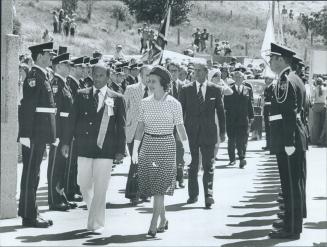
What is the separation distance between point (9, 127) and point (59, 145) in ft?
3.29

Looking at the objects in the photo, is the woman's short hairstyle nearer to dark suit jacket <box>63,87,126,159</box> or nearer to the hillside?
dark suit jacket <box>63,87,126,159</box>

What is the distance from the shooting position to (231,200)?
42.6 ft

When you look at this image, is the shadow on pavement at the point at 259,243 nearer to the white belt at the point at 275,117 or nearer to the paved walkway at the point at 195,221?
the paved walkway at the point at 195,221

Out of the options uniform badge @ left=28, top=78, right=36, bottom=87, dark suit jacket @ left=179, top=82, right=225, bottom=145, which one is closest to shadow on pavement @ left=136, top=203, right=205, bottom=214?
dark suit jacket @ left=179, top=82, right=225, bottom=145

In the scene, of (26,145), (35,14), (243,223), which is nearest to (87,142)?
(26,145)

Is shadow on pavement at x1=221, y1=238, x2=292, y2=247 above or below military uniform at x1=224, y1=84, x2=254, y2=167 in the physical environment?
below

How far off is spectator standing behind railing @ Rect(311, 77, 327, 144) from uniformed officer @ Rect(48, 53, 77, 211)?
14163mm

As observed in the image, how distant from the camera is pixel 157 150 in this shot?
9.62 meters

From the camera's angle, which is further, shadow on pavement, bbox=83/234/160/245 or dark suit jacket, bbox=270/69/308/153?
dark suit jacket, bbox=270/69/308/153

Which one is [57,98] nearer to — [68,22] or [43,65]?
[43,65]

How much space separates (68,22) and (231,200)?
36951 millimetres

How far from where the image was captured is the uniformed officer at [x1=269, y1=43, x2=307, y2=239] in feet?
31.5

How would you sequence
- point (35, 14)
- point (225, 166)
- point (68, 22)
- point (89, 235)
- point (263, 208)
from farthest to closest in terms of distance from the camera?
point (35, 14) → point (68, 22) → point (225, 166) → point (263, 208) → point (89, 235)

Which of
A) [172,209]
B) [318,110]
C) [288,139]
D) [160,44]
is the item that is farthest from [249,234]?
[318,110]
